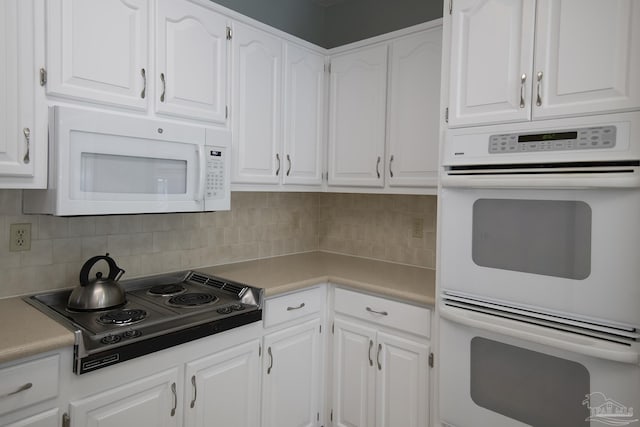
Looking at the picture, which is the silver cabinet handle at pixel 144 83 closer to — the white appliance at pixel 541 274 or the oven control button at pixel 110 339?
the oven control button at pixel 110 339

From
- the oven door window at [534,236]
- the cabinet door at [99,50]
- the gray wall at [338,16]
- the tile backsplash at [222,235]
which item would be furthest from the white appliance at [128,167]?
the oven door window at [534,236]

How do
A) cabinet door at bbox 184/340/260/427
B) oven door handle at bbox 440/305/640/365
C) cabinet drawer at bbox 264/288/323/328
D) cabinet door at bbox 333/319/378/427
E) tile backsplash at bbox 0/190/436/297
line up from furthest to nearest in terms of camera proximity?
1. cabinet door at bbox 333/319/378/427
2. cabinet drawer at bbox 264/288/323/328
3. tile backsplash at bbox 0/190/436/297
4. cabinet door at bbox 184/340/260/427
5. oven door handle at bbox 440/305/640/365

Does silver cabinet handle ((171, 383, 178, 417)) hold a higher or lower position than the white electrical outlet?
lower

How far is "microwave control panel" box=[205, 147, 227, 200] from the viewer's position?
79.0 inches

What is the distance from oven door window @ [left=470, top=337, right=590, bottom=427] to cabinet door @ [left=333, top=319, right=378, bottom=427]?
1.99 ft

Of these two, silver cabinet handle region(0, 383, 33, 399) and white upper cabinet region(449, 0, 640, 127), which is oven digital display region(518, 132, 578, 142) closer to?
white upper cabinet region(449, 0, 640, 127)

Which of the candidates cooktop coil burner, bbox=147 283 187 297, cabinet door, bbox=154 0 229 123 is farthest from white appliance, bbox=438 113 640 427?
cooktop coil burner, bbox=147 283 187 297

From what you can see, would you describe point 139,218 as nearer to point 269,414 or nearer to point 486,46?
point 269,414

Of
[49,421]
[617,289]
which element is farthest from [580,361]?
[49,421]

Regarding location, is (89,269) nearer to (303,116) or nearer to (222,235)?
(222,235)

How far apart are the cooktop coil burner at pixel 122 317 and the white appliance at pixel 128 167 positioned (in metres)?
0.40

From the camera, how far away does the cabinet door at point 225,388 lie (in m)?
1.73

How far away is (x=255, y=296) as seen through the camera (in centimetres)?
200

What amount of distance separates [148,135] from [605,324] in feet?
6.02
